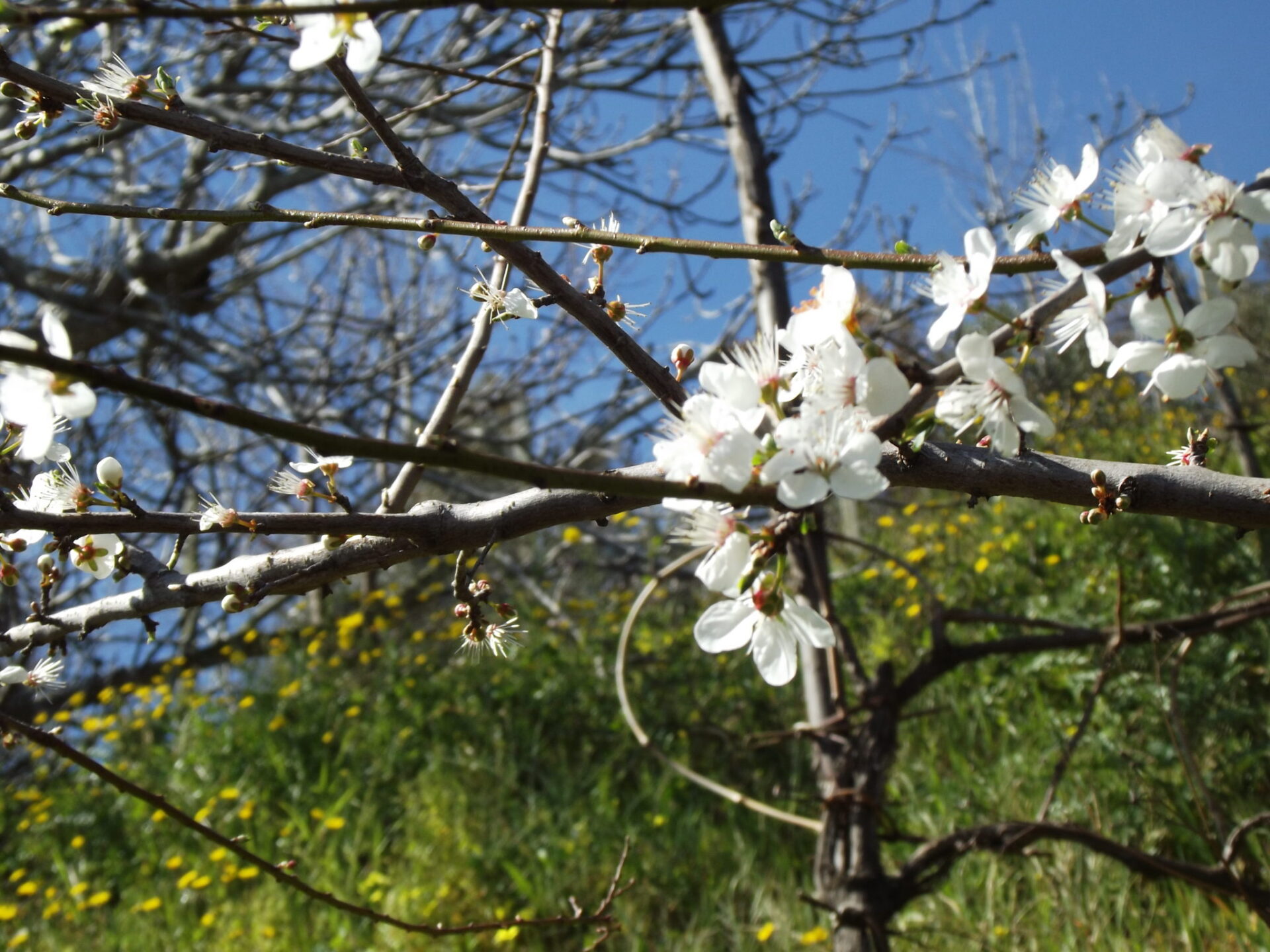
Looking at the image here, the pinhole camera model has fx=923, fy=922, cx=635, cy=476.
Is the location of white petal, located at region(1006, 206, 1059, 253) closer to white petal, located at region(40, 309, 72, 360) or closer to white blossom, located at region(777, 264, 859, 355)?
white blossom, located at region(777, 264, 859, 355)

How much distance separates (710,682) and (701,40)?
7.82 feet

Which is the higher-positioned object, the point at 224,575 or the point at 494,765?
the point at 494,765

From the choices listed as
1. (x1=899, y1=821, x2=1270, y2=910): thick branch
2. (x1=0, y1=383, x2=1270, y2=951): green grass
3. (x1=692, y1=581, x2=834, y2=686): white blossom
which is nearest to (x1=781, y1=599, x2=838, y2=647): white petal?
(x1=692, y1=581, x2=834, y2=686): white blossom

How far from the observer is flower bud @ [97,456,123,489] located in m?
0.80

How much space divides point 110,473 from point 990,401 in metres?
0.72

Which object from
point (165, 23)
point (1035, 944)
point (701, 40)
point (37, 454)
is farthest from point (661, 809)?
point (165, 23)

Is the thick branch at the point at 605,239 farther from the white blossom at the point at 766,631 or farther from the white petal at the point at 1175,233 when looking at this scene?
the white blossom at the point at 766,631

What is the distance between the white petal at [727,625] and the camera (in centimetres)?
63

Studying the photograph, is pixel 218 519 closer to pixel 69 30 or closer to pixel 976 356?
pixel 69 30

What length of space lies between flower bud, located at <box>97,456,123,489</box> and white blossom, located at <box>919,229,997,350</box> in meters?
0.68

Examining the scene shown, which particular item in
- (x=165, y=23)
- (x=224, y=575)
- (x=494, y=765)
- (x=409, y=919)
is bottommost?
(x=409, y=919)

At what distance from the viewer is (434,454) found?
1.45 ft

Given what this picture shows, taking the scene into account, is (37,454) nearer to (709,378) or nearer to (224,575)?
(224,575)

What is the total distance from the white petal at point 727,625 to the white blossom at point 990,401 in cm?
18
